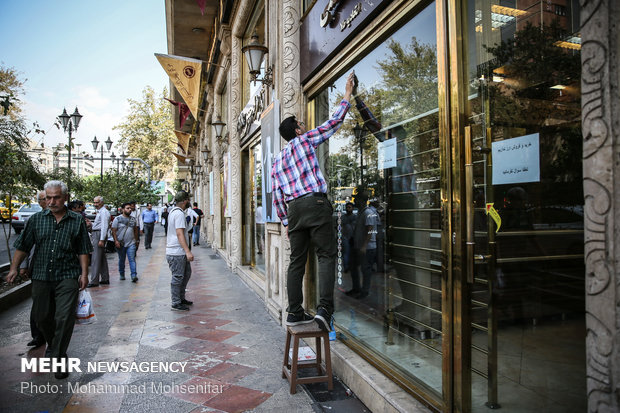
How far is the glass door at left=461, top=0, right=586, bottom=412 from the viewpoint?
1.85m

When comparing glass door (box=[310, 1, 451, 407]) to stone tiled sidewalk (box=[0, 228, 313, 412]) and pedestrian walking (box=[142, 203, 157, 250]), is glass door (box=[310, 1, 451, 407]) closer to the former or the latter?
stone tiled sidewalk (box=[0, 228, 313, 412])

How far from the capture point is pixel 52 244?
399cm

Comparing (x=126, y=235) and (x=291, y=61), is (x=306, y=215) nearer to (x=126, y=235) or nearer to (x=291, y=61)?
(x=291, y=61)

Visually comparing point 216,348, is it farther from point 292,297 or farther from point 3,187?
point 3,187

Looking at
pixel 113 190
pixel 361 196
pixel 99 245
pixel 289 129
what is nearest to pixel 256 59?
pixel 289 129

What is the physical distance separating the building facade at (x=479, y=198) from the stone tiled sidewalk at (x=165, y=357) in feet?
2.70

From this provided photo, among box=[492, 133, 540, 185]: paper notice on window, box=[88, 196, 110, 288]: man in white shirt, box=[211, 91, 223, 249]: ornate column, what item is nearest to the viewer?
box=[492, 133, 540, 185]: paper notice on window

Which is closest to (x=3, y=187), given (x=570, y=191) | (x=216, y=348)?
(x=216, y=348)

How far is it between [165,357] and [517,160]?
3.77 m

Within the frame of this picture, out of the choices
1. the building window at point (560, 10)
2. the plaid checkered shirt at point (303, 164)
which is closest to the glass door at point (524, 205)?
the building window at point (560, 10)

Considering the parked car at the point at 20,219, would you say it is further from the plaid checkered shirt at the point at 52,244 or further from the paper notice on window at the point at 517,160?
the paper notice on window at the point at 517,160

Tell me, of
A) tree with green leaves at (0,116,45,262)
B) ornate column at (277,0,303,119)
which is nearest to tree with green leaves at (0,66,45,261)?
tree with green leaves at (0,116,45,262)

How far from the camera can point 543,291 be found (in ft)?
8.03

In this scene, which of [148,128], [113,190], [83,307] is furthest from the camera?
[148,128]
